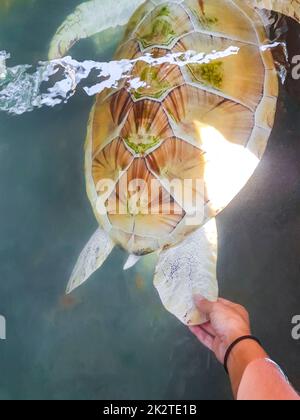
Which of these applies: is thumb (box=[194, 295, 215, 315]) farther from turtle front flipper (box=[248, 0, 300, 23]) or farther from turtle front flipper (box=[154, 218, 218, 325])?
turtle front flipper (box=[248, 0, 300, 23])

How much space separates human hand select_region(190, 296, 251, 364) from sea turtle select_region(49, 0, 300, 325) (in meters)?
0.03

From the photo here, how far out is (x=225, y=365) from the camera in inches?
54.7

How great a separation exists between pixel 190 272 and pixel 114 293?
0.81 feet

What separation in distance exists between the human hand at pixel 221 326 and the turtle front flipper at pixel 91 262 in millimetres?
318

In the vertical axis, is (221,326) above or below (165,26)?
below

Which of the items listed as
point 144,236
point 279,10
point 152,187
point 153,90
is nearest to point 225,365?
point 144,236

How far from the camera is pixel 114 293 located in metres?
1.56

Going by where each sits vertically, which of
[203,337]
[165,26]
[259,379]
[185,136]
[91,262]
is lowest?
[203,337]

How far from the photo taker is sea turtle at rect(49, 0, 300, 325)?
4.93 ft

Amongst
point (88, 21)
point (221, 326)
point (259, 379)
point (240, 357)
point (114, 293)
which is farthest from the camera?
point (88, 21)

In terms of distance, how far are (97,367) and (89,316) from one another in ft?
0.50

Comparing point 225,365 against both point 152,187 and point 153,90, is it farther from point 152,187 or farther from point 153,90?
point 153,90

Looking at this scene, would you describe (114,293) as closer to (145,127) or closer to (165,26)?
(145,127)

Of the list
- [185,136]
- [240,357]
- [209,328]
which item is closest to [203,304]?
[209,328]
